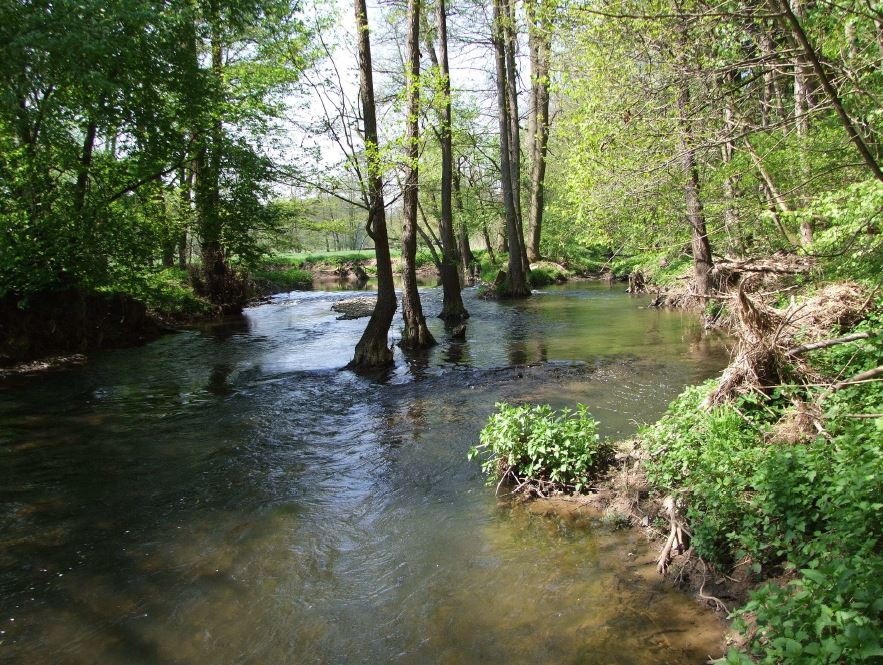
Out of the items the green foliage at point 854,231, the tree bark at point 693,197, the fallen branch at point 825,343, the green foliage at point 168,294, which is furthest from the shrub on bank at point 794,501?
the green foliage at point 168,294

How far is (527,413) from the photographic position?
19.6 feet

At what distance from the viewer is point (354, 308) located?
74.5ft

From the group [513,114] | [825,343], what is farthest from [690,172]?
[513,114]

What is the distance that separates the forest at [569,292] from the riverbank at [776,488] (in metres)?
0.02

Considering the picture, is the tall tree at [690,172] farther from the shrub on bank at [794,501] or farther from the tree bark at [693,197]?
the shrub on bank at [794,501]

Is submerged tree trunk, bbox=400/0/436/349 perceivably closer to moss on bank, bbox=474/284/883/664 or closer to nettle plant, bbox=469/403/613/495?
nettle plant, bbox=469/403/613/495

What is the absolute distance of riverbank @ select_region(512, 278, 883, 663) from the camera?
2.72 meters

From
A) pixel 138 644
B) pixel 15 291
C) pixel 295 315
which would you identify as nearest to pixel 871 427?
pixel 138 644

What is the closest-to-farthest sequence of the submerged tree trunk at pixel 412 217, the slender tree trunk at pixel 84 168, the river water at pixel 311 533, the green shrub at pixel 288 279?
1. the river water at pixel 311 533
2. the submerged tree trunk at pixel 412 217
3. the slender tree trunk at pixel 84 168
4. the green shrub at pixel 288 279

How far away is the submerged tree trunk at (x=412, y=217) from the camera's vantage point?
Answer: 11617 millimetres

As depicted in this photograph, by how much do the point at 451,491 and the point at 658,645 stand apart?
2.83 m

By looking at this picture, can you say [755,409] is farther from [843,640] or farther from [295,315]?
[295,315]

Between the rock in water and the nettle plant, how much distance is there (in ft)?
49.8

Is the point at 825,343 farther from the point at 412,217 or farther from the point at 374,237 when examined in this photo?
the point at 412,217
